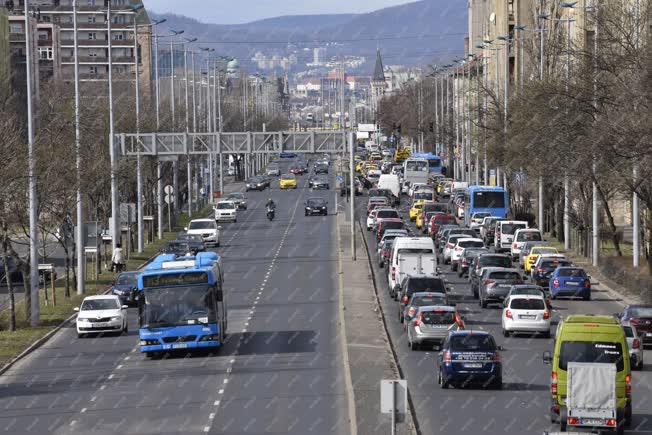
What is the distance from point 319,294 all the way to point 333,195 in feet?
220

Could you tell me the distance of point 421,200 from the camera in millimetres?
98812

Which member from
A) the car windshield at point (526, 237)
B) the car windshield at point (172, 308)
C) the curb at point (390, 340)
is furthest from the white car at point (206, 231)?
the car windshield at point (172, 308)

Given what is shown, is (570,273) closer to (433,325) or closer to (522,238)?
(433,325)

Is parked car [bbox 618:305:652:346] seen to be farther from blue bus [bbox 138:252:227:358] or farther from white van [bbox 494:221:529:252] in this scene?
white van [bbox 494:221:529:252]

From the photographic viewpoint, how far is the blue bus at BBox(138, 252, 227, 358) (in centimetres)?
3909

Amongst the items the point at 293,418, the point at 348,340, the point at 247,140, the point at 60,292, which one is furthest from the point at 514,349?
the point at 247,140

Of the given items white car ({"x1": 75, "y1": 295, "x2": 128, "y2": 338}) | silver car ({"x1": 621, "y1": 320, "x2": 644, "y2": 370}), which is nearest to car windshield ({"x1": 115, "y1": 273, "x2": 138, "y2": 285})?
white car ({"x1": 75, "y1": 295, "x2": 128, "y2": 338})

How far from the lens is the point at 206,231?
7925 cm

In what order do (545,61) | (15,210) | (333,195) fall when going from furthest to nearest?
1. (333,195)
2. (545,61)
3. (15,210)

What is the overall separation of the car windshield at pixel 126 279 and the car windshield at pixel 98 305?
27.2 feet

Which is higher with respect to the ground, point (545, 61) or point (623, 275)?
point (545, 61)

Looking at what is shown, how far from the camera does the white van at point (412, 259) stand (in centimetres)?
5475

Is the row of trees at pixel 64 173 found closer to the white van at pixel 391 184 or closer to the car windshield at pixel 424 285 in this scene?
the car windshield at pixel 424 285

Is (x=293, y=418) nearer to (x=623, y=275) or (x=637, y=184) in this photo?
(x=637, y=184)
